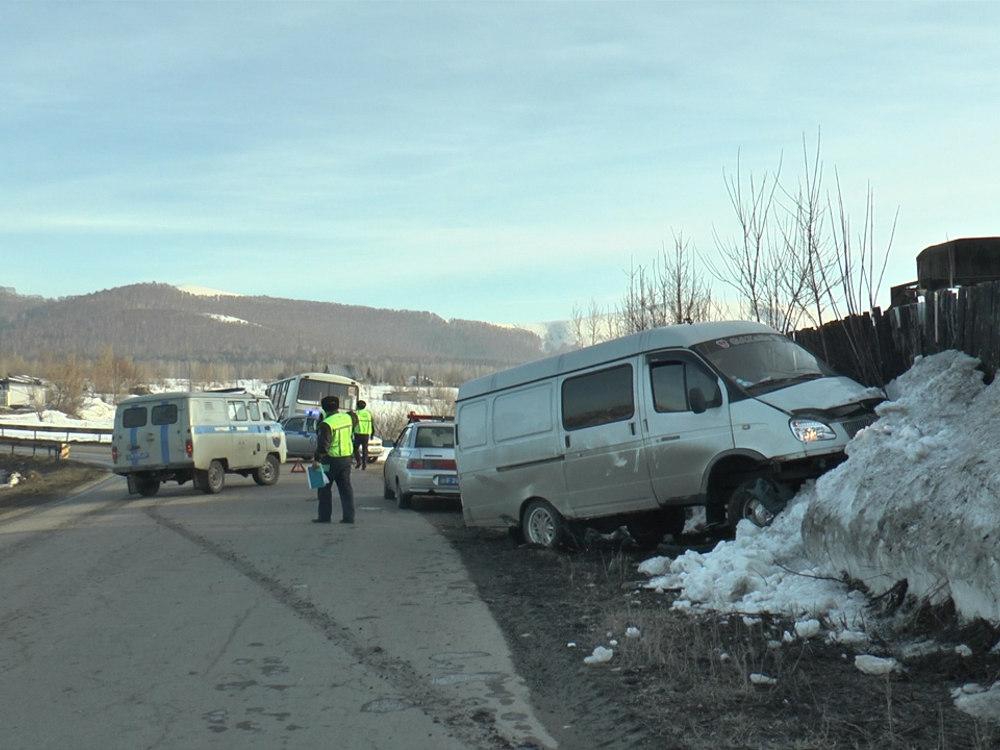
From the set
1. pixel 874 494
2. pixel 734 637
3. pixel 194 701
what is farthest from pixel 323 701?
pixel 874 494

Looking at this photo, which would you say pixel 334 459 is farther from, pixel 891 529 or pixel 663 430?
pixel 891 529

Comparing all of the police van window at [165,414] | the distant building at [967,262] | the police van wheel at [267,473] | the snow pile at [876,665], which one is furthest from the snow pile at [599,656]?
the police van wheel at [267,473]

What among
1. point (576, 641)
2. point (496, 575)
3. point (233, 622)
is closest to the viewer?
point (576, 641)

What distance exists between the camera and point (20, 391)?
5399 inches

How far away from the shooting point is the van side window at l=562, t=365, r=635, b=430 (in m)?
12.1

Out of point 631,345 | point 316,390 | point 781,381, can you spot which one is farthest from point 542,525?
point 316,390

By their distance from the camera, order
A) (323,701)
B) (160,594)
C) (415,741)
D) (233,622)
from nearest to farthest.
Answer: (415,741)
(323,701)
(233,622)
(160,594)

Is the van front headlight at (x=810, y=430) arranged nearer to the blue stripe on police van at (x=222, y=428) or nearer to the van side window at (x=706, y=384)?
the van side window at (x=706, y=384)

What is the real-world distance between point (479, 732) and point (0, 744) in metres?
2.39

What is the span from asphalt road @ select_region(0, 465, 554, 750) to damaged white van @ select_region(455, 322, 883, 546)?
148 centimetres

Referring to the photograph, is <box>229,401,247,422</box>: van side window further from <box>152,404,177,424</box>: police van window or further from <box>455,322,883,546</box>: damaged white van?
<box>455,322,883,546</box>: damaged white van

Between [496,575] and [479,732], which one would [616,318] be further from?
[479,732]

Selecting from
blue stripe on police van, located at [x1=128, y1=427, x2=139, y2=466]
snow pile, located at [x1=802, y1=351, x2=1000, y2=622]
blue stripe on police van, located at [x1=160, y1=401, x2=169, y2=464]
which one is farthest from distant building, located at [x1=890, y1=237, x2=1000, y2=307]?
blue stripe on police van, located at [x1=128, y1=427, x2=139, y2=466]

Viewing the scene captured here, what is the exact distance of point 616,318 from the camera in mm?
35625
